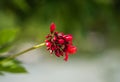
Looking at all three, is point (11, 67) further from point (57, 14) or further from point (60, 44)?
point (57, 14)

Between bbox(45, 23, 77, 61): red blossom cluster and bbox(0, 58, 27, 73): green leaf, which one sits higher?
bbox(0, 58, 27, 73): green leaf

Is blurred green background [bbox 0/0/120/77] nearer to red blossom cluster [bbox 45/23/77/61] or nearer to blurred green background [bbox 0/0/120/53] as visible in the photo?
blurred green background [bbox 0/0/120/53]

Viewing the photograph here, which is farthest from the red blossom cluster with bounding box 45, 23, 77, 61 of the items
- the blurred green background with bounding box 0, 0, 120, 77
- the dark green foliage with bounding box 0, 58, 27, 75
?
the blurred green background with bounding box 0, 0, 120, 77

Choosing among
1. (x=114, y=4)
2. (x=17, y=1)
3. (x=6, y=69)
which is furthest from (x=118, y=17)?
(x=6, y=69)

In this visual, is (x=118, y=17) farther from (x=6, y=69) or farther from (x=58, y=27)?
(x=6, y=69)

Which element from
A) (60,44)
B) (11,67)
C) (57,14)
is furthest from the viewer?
(57,14)

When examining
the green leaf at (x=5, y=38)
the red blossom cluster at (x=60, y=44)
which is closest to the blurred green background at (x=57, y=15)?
the green leaf at (x=5, y=38)

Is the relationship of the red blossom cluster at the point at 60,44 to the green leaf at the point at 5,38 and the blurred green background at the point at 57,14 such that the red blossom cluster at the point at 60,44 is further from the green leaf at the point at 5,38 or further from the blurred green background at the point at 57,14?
the blurred green background at the point at 57,14

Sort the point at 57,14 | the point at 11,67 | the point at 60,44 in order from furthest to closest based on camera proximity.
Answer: the point at 57,14 → the point at 11,67 → the point at 60,44

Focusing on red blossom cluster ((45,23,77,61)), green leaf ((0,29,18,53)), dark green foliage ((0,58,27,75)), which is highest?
green leaf ((0,29,18,53))

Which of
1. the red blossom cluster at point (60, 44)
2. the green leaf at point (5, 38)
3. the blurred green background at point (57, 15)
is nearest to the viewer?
the red blossom cluster at point (60, 44)

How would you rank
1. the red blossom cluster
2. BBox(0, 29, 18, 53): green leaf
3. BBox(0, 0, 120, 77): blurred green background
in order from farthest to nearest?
1. BBox(0, 0, 120, 77): blurred green background
2. BBox(0, 29, 18, 53): green leaf
3. the red blossom cluster

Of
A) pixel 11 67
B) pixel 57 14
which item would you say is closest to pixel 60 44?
pixel 11 67

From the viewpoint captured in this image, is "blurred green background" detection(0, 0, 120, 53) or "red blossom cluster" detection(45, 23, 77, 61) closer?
"red blossom cluster" detection(45, 23, 77, 61)
